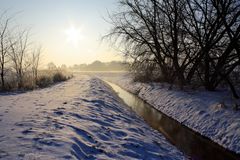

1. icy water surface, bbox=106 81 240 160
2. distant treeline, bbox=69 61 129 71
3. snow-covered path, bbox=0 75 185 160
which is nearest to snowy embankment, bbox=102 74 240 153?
icy water surface, bbox=106 81 240 160

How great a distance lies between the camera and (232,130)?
8625mm

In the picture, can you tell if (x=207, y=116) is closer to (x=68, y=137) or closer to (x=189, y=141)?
(x=189, y=141)

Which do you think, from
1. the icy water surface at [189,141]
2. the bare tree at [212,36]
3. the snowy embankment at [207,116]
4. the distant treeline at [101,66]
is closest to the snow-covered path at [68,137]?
the icy water surface at [189,141]

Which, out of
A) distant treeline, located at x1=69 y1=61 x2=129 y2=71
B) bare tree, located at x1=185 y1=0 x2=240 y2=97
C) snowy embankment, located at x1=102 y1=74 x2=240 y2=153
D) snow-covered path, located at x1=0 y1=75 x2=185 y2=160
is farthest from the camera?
distant treeline, located at x1=69 y1=61 x2=129 y2=71

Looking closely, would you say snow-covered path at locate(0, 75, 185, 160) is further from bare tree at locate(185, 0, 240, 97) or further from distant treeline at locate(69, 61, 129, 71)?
distant treeline at locate(69, 61, 129, 71)

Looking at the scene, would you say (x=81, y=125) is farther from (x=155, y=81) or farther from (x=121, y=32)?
(x=155, y=81)

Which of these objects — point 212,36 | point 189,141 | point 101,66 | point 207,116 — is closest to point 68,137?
point 189,141

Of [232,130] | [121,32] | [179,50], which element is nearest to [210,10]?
[179,50]

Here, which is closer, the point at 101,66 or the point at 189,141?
the point at 189,141

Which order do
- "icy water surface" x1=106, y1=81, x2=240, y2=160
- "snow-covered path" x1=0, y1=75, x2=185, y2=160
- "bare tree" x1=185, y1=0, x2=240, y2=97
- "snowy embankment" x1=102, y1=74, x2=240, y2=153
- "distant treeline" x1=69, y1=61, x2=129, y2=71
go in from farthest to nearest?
"distant treeline" x1=69, y1=61, x2=129, y2=71
"bare tree" x1=185, y1=0, x2=240, y2=97
"snowy embankment" x1=102, y1=74, x2=240, y2=153
"icy water surface" x1=106, y1=81, x2=240, y2=160
"snow-covered path" x1=0, y1=75, x2=185, y2=160

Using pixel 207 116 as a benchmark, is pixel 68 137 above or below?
above

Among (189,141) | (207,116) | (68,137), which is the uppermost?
(68,137)

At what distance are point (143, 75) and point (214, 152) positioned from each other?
61.3 ft

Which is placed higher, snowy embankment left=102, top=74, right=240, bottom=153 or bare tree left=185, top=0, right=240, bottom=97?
bare tree left=185, top=0, right=240, bottom=97
